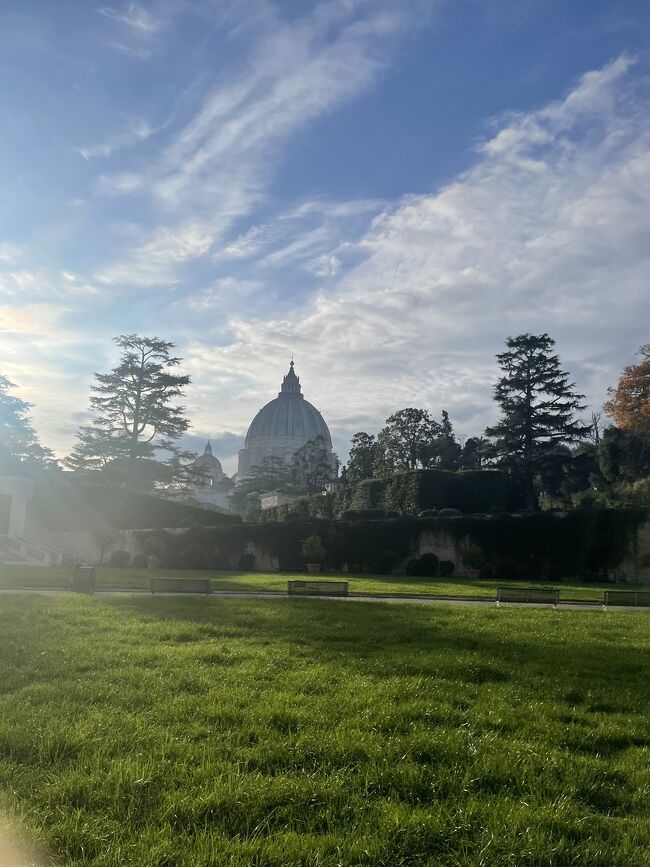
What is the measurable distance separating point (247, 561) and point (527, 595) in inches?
886

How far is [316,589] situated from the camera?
695 inches

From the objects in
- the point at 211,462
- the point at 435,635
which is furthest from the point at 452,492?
the point at 211,462

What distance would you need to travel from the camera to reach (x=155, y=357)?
46625mm

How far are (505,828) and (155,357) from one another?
149ft

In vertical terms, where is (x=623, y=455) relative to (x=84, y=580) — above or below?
above

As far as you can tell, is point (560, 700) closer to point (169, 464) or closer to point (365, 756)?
point (365, 756)

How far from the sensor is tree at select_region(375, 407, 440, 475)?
5503 centimetres

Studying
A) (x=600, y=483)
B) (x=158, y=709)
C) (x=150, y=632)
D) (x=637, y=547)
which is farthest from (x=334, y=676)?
(x=600, y=483)

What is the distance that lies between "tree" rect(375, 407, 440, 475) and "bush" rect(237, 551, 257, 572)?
62.7 feet

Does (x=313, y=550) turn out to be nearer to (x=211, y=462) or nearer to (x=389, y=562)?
(x=389, y=562)

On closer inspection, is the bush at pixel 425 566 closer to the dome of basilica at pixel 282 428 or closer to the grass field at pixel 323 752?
the grass field at pixel 323 752

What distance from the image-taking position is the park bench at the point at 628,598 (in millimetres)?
17562

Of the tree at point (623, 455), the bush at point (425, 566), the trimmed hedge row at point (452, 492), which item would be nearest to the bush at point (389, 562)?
the bush at point (425, 566)

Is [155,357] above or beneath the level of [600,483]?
above
